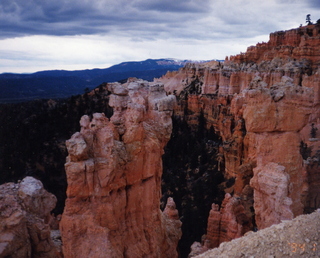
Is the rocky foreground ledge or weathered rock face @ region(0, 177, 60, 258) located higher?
the rocky foreground ledge

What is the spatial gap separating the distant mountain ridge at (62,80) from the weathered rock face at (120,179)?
56.8 meters

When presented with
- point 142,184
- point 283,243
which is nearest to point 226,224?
point 142,184

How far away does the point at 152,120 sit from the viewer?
1014cm

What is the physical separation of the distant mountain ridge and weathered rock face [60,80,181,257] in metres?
56.8

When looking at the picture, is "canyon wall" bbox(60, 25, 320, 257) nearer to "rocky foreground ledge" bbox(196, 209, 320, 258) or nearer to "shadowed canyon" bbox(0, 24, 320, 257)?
"shadowed canyon" bbox(0, 24, 320, 257)

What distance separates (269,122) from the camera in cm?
960

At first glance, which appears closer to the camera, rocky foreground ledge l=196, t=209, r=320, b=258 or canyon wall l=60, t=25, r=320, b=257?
rocky foreground ledge l=196, t=209, r=320, b=258

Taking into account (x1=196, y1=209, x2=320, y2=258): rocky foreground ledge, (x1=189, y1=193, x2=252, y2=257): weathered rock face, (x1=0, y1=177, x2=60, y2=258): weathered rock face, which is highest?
(x1=196, y1=209, x2=320, y2=258): rocky foreground ledge

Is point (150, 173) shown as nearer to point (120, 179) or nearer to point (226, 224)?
point (120, 179)

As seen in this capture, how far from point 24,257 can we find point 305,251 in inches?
252

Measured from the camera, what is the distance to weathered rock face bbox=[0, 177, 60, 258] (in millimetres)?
7555

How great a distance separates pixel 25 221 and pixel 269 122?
740 cm

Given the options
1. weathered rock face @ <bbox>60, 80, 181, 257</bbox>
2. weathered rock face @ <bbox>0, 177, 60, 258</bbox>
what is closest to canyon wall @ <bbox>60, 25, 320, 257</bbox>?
weathered rock face @ <bbox>60, 80, 181, 257</bbox>

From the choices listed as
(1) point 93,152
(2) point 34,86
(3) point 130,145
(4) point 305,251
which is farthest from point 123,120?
(2) point 34,86
